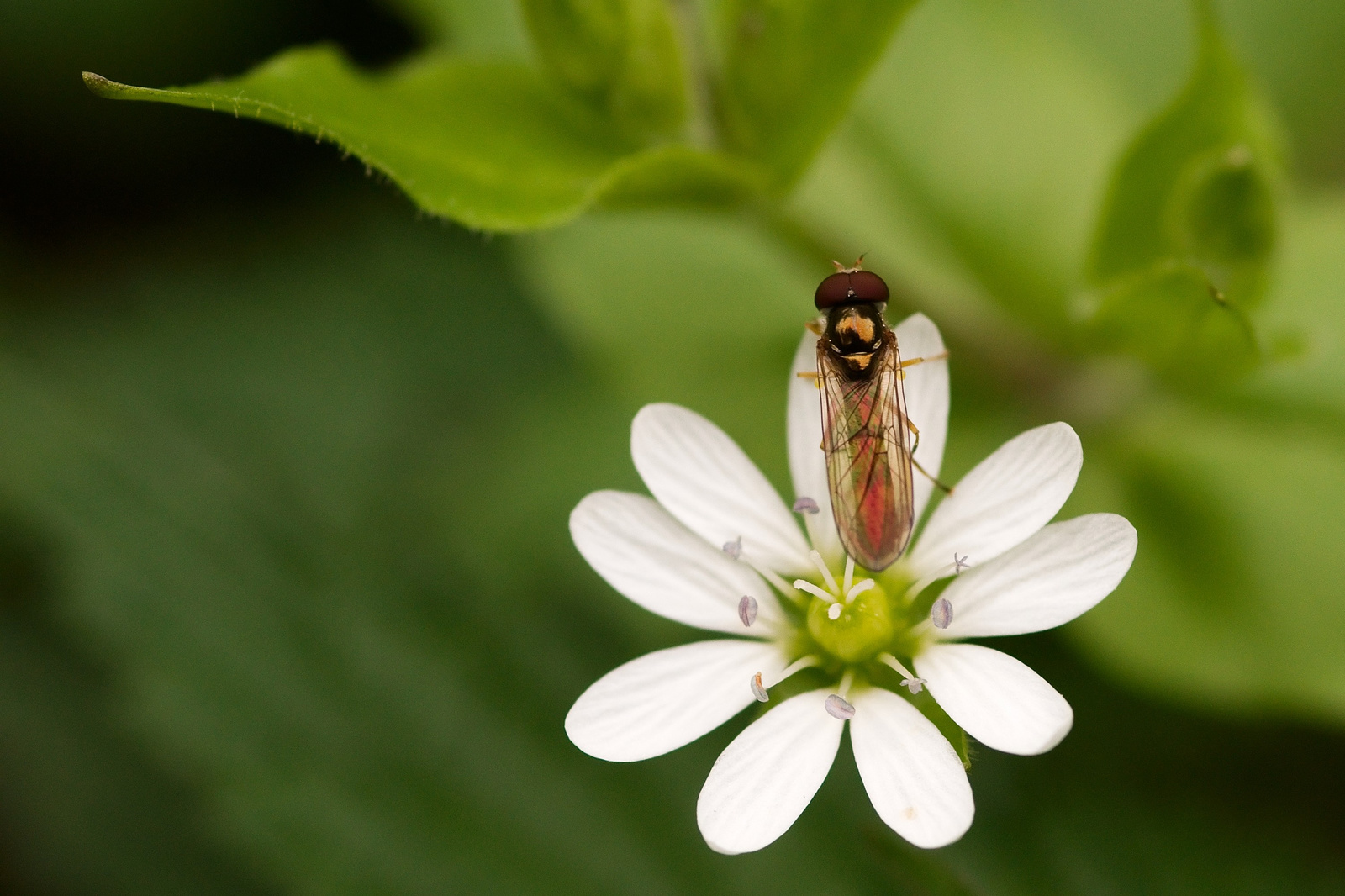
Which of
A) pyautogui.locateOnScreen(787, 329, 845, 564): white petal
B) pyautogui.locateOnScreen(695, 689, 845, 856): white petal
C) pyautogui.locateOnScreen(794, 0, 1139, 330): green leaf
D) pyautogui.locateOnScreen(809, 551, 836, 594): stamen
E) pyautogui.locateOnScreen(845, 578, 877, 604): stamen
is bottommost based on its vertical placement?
pyautogui.locateOnScreen(695, 689, 845, 856): white petal

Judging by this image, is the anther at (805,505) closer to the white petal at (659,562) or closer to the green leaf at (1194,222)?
the white petal at (659,562)

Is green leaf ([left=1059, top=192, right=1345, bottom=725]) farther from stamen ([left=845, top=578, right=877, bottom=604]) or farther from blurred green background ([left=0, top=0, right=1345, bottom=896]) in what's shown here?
stamen ([left=845, top=578, right=877, bottom=604])

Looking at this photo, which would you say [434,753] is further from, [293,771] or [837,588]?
[837,588]

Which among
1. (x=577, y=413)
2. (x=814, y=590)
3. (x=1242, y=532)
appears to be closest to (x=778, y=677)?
(x=814, y=590)

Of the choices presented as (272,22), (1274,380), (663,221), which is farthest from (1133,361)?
(272,22)

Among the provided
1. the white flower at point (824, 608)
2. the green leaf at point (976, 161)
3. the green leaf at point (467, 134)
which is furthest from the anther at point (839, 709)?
the green leaf at point (976, 161)

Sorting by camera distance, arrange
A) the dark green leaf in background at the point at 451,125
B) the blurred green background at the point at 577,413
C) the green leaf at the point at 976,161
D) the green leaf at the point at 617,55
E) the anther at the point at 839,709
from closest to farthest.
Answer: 1. the anther at the point at 839,709
2. the dark green leaf in background at the point at 451,125
3. the green leaf at the point at 617,55
4. the blurred green background at the point at 577,413
5. the green leaf at the point at 976,161

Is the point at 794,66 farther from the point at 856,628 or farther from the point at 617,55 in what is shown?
the point at 856,628

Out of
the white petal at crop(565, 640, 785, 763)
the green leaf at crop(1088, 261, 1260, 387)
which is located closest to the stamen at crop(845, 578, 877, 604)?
the white petal at crop(565, 640, 785, 763)
